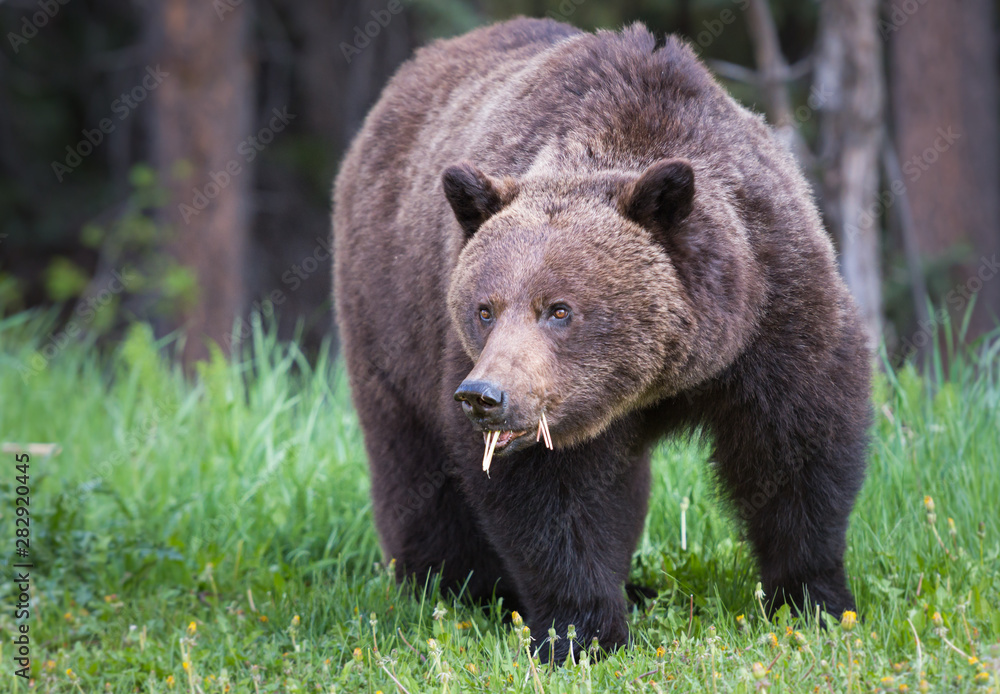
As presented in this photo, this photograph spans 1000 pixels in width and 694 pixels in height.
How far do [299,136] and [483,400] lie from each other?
1276 centimetres

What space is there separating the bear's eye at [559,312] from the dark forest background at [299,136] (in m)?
2.96

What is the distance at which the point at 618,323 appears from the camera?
3639 millimetres

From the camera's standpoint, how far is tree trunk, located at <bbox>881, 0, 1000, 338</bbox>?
39.6 feet

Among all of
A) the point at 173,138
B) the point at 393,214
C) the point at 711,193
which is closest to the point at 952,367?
the point at 711,193

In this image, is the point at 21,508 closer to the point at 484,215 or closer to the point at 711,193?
the point at 484,215

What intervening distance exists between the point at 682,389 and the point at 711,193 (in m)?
0.70

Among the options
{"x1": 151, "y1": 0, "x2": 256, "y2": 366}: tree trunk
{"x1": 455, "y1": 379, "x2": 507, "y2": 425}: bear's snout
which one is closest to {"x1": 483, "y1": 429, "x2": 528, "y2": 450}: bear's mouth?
{"x1": 455, "y1": 379, "x2": 507, "y2": 425}: bear's snout

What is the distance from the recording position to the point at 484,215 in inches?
154

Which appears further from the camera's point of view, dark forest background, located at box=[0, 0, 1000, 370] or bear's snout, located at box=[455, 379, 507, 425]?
dark forest background, located at box=[0, 0, 1000, 370]

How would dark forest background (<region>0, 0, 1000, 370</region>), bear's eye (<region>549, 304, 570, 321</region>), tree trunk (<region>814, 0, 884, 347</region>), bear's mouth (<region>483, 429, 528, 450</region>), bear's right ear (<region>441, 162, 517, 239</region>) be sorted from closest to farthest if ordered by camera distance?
bear's mouth (<region>483, 429, 528, 450</region>), bear's eye (<region>549, 304, 570, 321</region>), bear's right ear (<region>441, 162, 517, 239</region>), tree trunk (<region>814, 0, 884, 347</region>), dark forest background (<region>0, 0, 1000, 370</region>)

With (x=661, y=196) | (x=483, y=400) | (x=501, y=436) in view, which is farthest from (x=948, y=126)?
(x=483, y=400)

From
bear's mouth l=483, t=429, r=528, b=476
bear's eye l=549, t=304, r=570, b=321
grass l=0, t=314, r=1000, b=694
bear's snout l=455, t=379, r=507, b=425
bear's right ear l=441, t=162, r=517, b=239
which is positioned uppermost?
bear's right ear l=441, t=162, r=517, b=239

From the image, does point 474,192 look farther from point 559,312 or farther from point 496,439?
point 496,439

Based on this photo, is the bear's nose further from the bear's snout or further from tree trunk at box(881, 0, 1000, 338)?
tree trunk at box(881, 0, 1000, 338)
